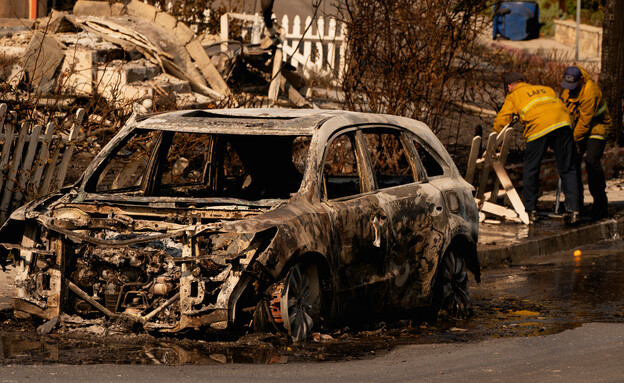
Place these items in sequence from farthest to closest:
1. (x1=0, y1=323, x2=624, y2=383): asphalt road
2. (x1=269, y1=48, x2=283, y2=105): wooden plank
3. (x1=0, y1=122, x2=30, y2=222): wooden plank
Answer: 1. (x1=269, y1=48, x2=283, y2=105): wooden plank
2. (x1=0, y1=122, x2=30, y2=222): wooden plank
3. (x1=0, y1=323, x2=624, y2=383): asphalt road

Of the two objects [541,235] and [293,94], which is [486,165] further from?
[293,94]

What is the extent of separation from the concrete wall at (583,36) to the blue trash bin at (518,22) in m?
1.04

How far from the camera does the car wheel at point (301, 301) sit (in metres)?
6.54

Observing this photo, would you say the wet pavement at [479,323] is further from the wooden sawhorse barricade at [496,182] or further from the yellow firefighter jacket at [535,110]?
the yellow firefighter jacket at [535,110]

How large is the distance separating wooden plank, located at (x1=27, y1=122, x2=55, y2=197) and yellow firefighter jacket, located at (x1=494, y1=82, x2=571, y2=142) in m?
5.32

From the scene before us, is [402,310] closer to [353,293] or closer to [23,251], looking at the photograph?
[353,293]

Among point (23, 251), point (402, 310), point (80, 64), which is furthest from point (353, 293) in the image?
point (80, 64)

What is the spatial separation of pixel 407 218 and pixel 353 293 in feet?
2.60

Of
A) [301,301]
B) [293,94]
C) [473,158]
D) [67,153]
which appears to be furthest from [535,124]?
[301,301]

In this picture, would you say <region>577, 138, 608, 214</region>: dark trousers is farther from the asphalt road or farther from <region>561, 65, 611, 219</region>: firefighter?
the asphalt road

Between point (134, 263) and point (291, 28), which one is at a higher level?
point (291, 28)

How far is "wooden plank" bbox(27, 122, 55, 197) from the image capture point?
10.5m

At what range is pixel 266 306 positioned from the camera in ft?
21.5

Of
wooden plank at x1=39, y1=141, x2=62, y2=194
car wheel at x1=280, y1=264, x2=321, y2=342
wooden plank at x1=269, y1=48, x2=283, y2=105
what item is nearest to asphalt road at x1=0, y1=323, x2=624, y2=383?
car wheel at x1=280, y1=264, x2=321, y2=342
